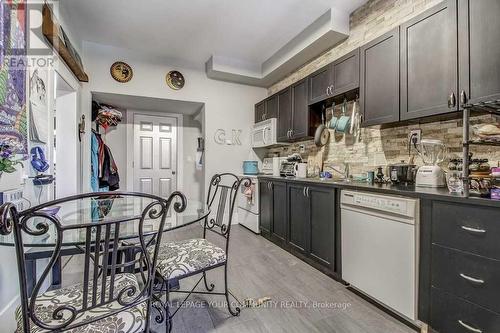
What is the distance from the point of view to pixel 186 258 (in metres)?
1.51

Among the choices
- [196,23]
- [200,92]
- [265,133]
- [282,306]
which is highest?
[196,23]

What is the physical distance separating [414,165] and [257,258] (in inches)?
71.4

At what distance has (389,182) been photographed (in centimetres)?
225

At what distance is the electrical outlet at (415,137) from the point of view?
7.08ft

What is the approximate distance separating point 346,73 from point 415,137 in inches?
37.1

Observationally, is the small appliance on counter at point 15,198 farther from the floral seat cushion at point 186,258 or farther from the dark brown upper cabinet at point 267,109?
the dark brown upper cabinet at point 267,109

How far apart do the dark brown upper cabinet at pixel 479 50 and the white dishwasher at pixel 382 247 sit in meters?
0.82

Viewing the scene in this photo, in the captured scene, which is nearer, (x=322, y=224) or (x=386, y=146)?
(x=322, y=224)

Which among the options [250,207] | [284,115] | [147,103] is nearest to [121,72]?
[147,103]

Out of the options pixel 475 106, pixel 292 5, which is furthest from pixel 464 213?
pixel 292 5

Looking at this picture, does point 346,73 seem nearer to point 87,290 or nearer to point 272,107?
point 272,107

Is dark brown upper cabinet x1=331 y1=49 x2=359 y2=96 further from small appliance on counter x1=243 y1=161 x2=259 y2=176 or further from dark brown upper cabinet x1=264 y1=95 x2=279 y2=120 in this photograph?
small appliance on counter x1=243 y1=161 x2=259 y2=176

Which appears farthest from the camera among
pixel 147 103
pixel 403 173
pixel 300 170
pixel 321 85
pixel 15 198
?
pixel 147 103

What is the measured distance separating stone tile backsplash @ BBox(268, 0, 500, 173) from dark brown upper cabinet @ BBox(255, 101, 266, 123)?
117 cm
